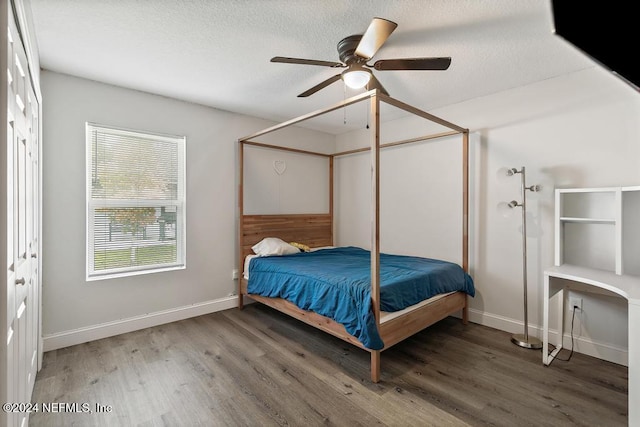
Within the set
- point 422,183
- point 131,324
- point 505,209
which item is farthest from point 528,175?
point 131,324

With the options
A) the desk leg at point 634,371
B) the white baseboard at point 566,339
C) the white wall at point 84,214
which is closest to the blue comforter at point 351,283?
the white baseboard at point 566,339

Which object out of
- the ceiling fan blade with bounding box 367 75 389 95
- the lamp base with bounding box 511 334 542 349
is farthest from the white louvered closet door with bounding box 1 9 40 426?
the lamp base with bounding box 511 334 542 349

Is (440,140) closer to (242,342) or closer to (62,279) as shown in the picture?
(242,342)

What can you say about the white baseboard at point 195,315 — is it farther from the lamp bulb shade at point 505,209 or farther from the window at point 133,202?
the lamp bulb shade at point 505,209

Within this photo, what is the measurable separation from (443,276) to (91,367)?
9.90 ft

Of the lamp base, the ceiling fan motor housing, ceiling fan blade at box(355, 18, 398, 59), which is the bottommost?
the lamp base

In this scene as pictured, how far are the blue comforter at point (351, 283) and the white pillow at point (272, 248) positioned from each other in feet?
0.31

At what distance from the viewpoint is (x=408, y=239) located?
380 cm

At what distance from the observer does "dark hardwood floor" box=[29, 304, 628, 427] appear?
1.78m

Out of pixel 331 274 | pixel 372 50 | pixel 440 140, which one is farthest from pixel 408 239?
pixel 372 50

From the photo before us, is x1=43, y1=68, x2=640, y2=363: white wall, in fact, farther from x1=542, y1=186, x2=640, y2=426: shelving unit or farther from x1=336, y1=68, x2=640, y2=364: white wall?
x1=542, y1=186, x2=640, y2=426: shelving unit

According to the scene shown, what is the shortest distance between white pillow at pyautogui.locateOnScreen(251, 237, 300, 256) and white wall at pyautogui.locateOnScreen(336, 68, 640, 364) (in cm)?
134

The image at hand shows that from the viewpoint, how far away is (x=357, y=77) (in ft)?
6.93

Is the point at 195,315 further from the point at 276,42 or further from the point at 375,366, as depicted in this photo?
the point at 276,42
